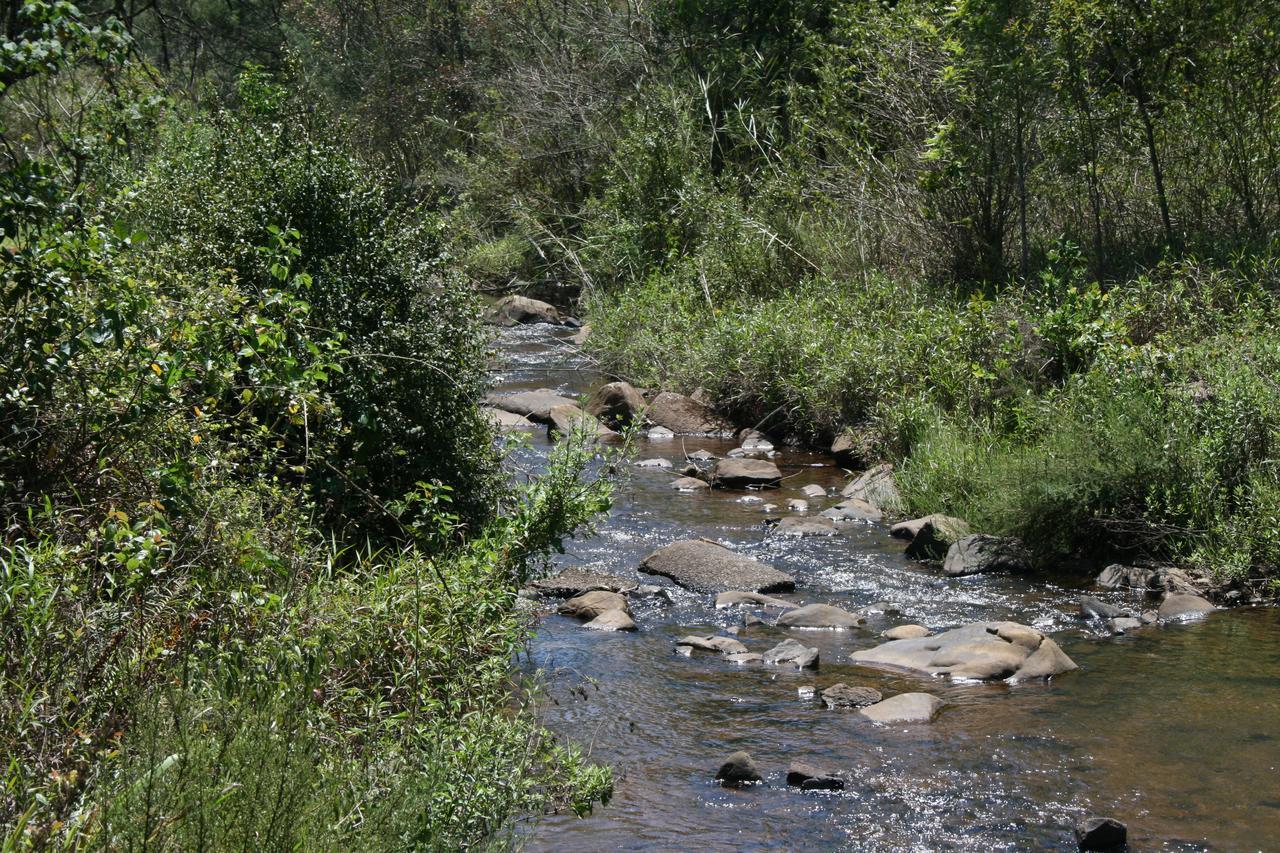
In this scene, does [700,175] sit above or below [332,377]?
above

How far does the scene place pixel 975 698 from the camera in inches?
271

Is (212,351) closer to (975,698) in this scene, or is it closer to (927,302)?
(975,698)

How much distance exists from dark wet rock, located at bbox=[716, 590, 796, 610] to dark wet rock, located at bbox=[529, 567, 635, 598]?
67cm

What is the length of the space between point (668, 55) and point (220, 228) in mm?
15976

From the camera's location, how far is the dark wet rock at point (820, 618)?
8242 mm

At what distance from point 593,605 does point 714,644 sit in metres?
1.00

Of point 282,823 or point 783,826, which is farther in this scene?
point 783,826

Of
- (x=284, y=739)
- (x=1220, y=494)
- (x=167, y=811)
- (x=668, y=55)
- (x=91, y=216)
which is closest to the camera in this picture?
(x=167, y=811)

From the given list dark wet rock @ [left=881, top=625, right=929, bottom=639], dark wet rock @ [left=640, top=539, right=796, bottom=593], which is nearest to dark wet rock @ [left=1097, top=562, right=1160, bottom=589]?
dark wet rock @ [left=881, top=625, right=929, bottom=639]

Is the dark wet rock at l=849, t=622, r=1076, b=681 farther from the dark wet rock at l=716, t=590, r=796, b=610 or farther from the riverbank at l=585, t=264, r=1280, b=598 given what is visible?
the riverbank at l=585, t=264, r=1280, b=598

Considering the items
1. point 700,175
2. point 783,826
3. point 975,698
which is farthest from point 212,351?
point 700,175

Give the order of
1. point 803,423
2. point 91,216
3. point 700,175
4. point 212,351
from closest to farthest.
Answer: point 212,351 → point 91,216 → point 803,423 → point 700,175

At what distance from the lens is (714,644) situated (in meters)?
7.79

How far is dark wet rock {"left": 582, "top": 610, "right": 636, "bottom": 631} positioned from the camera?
8.08 meters
